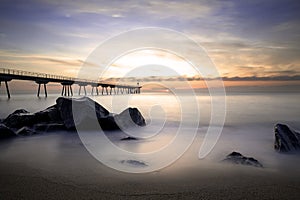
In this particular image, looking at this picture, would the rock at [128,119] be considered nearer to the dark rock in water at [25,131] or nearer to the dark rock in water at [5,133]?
the dark rock in water at [25,131]

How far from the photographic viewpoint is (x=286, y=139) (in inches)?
239

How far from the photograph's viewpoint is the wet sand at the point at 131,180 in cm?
324

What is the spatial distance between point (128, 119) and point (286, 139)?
6.21 meters

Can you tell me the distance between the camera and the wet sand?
3238 mm

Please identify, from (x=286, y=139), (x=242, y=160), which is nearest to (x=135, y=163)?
(x=242, y=160)

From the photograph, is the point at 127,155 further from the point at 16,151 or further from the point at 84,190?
the point at 16,151

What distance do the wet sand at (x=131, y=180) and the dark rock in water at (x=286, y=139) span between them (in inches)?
44.1

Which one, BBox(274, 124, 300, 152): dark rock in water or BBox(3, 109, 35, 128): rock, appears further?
BBox(3, 109, 35, 128): rock

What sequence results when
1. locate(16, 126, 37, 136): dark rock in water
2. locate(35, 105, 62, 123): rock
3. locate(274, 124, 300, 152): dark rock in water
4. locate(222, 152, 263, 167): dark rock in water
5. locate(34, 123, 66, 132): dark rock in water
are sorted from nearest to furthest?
1. locate(222, 152, 263, 167): dark rock in water
2. locate(274, 124, 300, 152): dark rock in water
3. locate(16, 126, 37, 136): dark rock in water
4. locate(34, 123, 66, 132): dark rock in water
5. locate(35, 105, 62, 123): rock

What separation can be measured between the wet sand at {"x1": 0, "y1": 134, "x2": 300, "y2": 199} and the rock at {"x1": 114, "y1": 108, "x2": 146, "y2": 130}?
385cm

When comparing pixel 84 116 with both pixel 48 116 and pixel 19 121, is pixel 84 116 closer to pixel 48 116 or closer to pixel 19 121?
pixel 48 116

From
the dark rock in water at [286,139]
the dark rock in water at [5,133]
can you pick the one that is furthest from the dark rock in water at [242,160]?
the dark rock in water at [5,133]

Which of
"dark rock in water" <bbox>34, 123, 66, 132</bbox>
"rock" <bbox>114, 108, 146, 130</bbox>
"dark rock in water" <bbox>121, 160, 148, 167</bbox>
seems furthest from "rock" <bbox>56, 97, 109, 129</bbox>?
"dark rock in water" <bbox>121, 160, 148, 167</bbox>

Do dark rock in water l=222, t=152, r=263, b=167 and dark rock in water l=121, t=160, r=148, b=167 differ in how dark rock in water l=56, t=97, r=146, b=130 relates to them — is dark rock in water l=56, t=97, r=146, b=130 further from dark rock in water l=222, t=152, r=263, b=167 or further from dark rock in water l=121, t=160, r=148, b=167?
dark rock in water l=222, t=152, r=263, b=167
